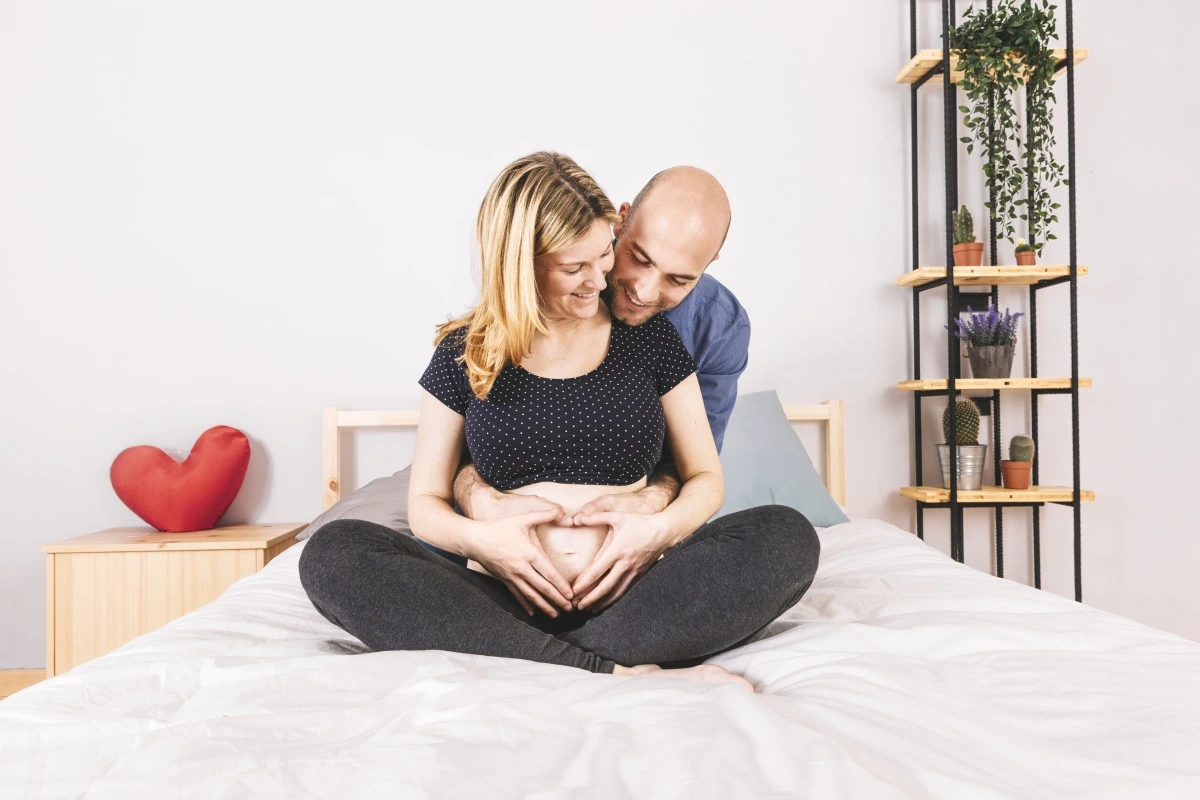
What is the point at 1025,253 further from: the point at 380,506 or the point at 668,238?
the point at 380,506

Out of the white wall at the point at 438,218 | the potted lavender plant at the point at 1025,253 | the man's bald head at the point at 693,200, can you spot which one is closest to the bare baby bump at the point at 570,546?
the man's bald head at the point at 693,200

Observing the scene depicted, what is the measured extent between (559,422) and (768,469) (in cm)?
98

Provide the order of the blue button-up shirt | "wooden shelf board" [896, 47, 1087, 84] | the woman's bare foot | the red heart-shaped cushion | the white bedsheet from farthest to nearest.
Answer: "wooden shelf board" [896, 47, 1087, 84]
the red heart-shaped cushion
the blue button-up shirt
the woman's bare foot
the white bedsheet

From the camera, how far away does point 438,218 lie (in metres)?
2.35

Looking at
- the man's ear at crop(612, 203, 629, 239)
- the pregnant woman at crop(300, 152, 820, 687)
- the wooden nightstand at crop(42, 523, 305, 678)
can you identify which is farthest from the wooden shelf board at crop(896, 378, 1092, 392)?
the wooden nightstand at crop(42, 523, 305, 678)

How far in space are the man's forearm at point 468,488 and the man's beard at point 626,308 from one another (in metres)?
0.33

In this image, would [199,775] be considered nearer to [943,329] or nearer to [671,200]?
[671,200]

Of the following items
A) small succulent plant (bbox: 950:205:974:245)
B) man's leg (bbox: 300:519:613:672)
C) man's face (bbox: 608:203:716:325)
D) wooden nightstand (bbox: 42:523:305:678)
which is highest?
small succulent plant (bbox: 950:205:974:245)

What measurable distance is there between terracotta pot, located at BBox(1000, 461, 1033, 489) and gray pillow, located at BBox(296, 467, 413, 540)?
164 cm

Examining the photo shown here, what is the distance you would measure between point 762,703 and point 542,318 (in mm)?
644

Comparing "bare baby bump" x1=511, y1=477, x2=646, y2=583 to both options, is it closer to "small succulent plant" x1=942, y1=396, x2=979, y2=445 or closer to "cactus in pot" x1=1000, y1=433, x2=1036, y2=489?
"small succulent plant" x1=942, y1=396, x2=979, y2=445

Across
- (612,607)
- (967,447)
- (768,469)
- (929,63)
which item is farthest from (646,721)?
(929,63)

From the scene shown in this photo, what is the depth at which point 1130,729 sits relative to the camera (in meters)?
0.69

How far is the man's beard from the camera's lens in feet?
4.03
